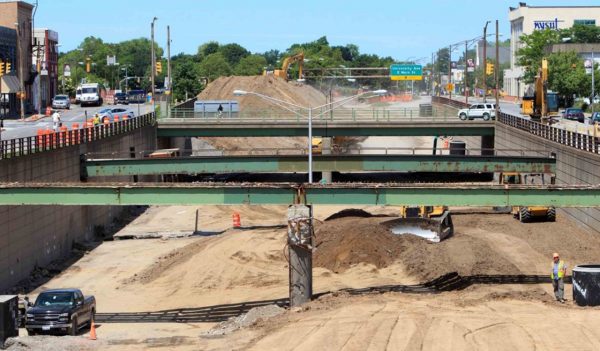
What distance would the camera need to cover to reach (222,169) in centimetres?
6750

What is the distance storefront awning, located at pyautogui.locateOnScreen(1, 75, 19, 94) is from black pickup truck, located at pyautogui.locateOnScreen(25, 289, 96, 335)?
7268cm

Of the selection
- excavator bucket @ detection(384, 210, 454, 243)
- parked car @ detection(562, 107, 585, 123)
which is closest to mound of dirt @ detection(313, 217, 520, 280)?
excavator bucket @ detection(384, 210, 454, 243)

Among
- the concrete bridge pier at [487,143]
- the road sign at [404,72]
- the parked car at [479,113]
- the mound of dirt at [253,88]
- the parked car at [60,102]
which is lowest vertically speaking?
the concrete bridge pier at [487,143]

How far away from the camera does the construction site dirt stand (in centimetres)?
3231

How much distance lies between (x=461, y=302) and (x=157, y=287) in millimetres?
15723

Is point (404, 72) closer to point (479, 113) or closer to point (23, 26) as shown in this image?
point (479, 113)

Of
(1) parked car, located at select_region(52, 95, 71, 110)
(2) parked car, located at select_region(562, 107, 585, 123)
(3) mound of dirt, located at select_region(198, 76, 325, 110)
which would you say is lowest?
(2) parked car, located at select_region(562, 107, 585, 123)

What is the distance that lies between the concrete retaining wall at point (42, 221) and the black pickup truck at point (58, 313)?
10.5 m

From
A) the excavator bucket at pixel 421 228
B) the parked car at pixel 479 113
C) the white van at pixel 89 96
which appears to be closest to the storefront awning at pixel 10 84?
the white van at pixel 89 96

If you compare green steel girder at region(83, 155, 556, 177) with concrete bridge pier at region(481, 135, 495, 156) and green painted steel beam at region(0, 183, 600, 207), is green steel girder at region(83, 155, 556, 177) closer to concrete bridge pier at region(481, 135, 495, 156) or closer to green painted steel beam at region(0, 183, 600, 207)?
green painted steel beam at region(0, 183, 600, 207)

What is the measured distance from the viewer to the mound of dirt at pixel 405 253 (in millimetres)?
48438

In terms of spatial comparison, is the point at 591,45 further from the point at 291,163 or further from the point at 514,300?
the point at 514,300

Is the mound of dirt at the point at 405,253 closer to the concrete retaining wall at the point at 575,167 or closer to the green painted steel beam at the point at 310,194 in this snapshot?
the concrete retaining wall at the point at 575,167

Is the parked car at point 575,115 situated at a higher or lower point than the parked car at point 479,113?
lower
